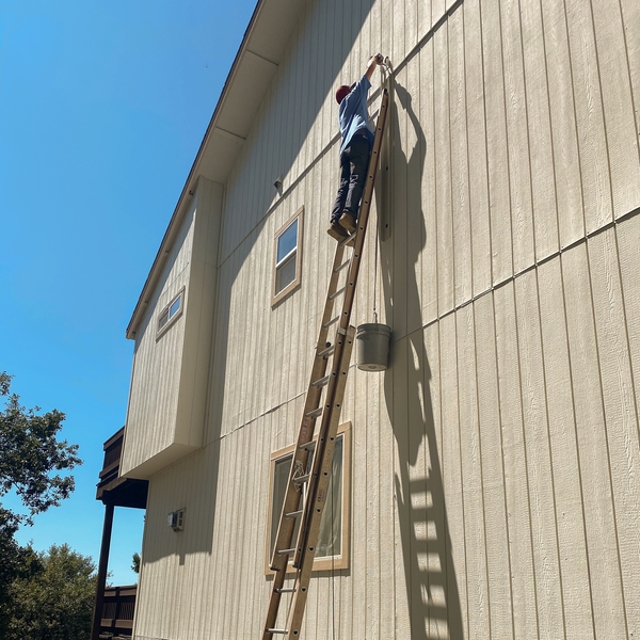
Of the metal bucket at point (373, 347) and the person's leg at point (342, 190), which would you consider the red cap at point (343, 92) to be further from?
Result: the metal bucket at point (373, 347)

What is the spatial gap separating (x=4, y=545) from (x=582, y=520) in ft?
68.3

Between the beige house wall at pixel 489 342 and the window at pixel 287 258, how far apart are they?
253mm

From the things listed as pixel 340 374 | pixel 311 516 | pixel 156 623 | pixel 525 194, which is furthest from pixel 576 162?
pixel 156 623

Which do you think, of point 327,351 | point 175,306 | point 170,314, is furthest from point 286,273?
point 170,314

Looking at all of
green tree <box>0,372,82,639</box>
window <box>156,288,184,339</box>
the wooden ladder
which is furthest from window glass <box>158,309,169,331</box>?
green tree <box>0,372,82,639</box>

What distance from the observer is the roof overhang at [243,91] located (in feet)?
31.2

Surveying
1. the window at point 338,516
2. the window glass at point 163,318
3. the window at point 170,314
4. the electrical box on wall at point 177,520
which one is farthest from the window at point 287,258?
the window glass at point 163,318

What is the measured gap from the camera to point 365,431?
5.74 meters

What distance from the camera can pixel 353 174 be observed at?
6.21 metres

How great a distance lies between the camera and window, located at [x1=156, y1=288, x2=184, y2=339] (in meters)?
11.0

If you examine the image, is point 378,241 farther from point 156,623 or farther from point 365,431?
point 156,623

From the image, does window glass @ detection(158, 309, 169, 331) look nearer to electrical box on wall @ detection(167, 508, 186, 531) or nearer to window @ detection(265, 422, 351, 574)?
electrical box on wall @ detection(167, 508, 186, 531)

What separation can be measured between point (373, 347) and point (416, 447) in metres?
0.85

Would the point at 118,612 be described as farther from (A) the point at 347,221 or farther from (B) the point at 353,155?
(B) the point at 353,155
